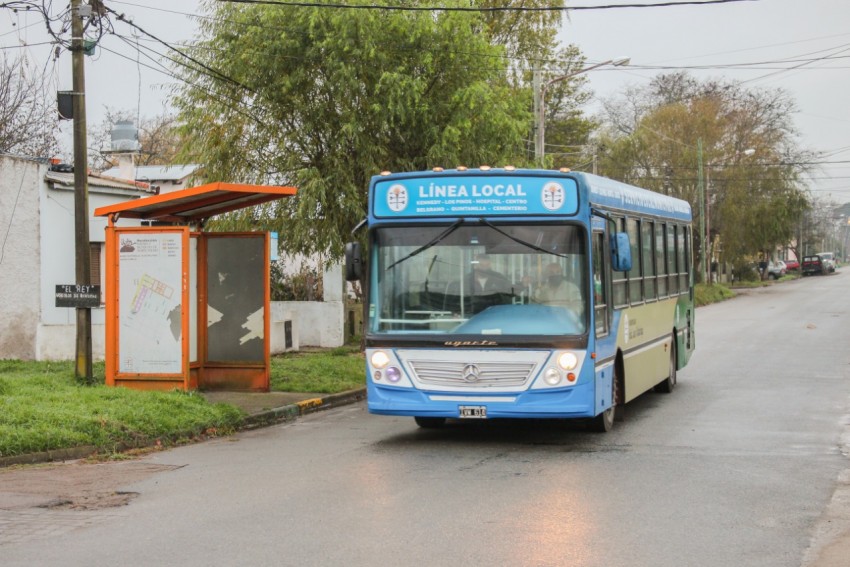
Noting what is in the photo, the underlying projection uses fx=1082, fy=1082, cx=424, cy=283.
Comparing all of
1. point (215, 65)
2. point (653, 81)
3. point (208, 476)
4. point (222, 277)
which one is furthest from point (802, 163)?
point (208, 476)

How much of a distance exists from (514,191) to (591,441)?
2.95 meters

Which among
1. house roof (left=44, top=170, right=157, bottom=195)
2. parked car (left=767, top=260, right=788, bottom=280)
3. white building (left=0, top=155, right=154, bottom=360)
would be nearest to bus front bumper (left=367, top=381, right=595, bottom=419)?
white building (left=0, top=155, right=154, bottom=360)

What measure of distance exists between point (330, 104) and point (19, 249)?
6.49 metres

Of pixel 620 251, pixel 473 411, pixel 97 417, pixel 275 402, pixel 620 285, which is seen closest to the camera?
pixel 473 411

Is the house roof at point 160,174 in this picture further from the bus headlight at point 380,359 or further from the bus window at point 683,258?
the bus headlight at point 380,359

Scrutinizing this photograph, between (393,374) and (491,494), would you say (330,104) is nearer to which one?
(393,374)

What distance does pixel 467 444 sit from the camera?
11.9 metres

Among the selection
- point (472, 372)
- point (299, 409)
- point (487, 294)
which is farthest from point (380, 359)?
point (299, 409)

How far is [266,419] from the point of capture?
47.0ft

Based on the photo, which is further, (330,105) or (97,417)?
(330,105)

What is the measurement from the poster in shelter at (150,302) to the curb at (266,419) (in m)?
1.58

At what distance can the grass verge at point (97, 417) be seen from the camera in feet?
37.2

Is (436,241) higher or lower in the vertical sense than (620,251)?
higher

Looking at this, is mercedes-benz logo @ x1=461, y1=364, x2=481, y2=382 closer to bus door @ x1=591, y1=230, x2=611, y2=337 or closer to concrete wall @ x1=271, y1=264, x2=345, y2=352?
bus door @ x1=591, y1=230, x2=611, y2=337
